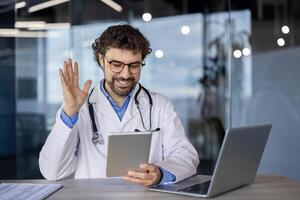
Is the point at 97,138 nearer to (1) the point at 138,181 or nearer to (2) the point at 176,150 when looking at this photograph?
(2) the point at 176,150

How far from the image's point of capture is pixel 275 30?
594cm

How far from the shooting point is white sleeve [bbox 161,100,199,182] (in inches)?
81.7

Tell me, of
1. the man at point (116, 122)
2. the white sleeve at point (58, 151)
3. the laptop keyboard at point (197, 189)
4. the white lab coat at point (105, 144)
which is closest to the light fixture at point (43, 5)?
the man at point (116, 122)

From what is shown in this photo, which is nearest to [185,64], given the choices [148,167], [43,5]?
[43,5]

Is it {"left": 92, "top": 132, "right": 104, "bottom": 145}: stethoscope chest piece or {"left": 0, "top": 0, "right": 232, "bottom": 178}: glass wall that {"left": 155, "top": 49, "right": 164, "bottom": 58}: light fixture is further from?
{"left": 92, "top": 132, "right": 104, "bottom": 145}: stethoscope chest piece

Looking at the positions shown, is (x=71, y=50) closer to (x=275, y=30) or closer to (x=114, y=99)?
(x=275, y=30)

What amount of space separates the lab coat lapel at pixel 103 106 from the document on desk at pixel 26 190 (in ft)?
1.62

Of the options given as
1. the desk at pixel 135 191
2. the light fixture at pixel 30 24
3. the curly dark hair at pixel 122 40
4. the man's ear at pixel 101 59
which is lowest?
the desk at pixel 135 191

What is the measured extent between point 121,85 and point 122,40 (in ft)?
0.69

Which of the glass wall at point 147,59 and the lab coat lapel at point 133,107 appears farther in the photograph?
the glass wall at point 147,59

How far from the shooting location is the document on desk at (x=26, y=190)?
1731 mm

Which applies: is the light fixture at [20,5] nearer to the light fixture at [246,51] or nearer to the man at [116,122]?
the light fixture at [246,51]

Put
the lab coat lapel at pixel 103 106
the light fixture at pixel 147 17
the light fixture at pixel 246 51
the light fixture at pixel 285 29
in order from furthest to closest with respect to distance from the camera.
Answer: the light fixture at pixel 147 17 → the light fixture at pixel 246 51 → the light fixture at pixel 285 29 → the lab coat lapel at pixel 103 106

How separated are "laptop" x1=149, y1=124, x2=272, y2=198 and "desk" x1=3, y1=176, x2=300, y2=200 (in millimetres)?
35
